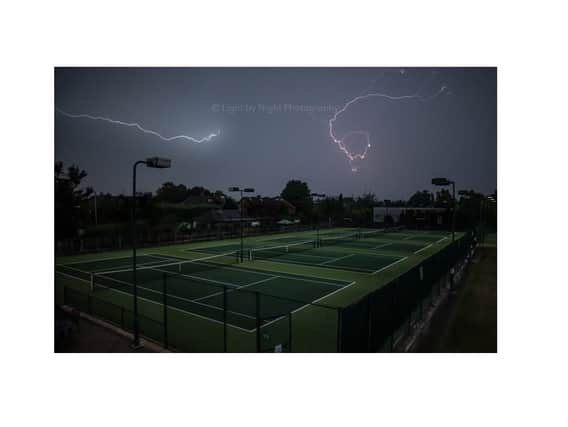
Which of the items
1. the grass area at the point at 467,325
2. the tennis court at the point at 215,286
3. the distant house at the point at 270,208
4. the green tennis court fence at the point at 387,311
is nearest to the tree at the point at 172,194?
the tennis court at the point at 215,286

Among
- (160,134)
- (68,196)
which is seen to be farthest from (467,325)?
(68,196)

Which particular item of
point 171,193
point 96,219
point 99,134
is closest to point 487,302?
point 99,134

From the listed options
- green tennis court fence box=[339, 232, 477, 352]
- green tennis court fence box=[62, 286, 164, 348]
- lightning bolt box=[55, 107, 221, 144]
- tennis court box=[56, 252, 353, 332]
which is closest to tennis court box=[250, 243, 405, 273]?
tennis court box=[56, 252, 353, 332]

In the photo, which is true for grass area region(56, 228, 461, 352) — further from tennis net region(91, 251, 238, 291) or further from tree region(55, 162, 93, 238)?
tree region(55, 162, 93, 238)

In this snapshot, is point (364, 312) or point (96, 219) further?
point (96, 219)

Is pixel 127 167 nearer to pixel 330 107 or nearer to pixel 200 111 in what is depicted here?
pixel 200 111

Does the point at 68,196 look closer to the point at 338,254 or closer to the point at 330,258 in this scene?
the point at 330,258
